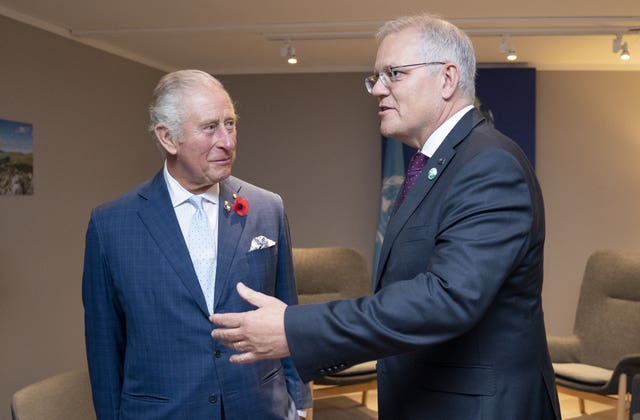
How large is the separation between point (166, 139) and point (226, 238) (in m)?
0.34

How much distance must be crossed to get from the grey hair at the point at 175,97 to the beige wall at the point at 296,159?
3.35m

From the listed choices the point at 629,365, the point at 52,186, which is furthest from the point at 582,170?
the point at 52,186

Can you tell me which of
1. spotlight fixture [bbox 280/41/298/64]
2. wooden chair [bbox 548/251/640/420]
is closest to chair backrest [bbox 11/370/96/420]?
wooden chair [bbox 548/251/640/420]

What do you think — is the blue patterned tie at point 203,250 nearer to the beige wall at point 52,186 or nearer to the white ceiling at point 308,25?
the white ceiling at point 308,25

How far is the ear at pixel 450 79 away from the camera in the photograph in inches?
62.5

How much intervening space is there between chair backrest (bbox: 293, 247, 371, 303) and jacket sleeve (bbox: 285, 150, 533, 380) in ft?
12.5

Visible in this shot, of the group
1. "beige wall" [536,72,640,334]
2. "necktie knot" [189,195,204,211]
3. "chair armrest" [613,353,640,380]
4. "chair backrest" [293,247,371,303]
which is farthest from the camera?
"beige wall" [536,72,640,334]

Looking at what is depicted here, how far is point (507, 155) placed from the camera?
1.42 metres

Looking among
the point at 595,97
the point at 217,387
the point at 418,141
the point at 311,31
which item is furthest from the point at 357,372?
the point at 595,97

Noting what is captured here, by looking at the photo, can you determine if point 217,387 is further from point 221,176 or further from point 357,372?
point 357,372

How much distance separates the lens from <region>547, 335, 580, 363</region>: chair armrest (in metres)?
4.92

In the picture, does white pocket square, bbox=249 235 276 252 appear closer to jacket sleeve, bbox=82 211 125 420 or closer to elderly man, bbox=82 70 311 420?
elderly man, bbox=82 70 311 420

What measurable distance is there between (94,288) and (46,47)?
3708mm

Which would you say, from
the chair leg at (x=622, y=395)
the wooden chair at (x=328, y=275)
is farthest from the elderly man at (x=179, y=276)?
the wooden chair at (x=328, y=275)
